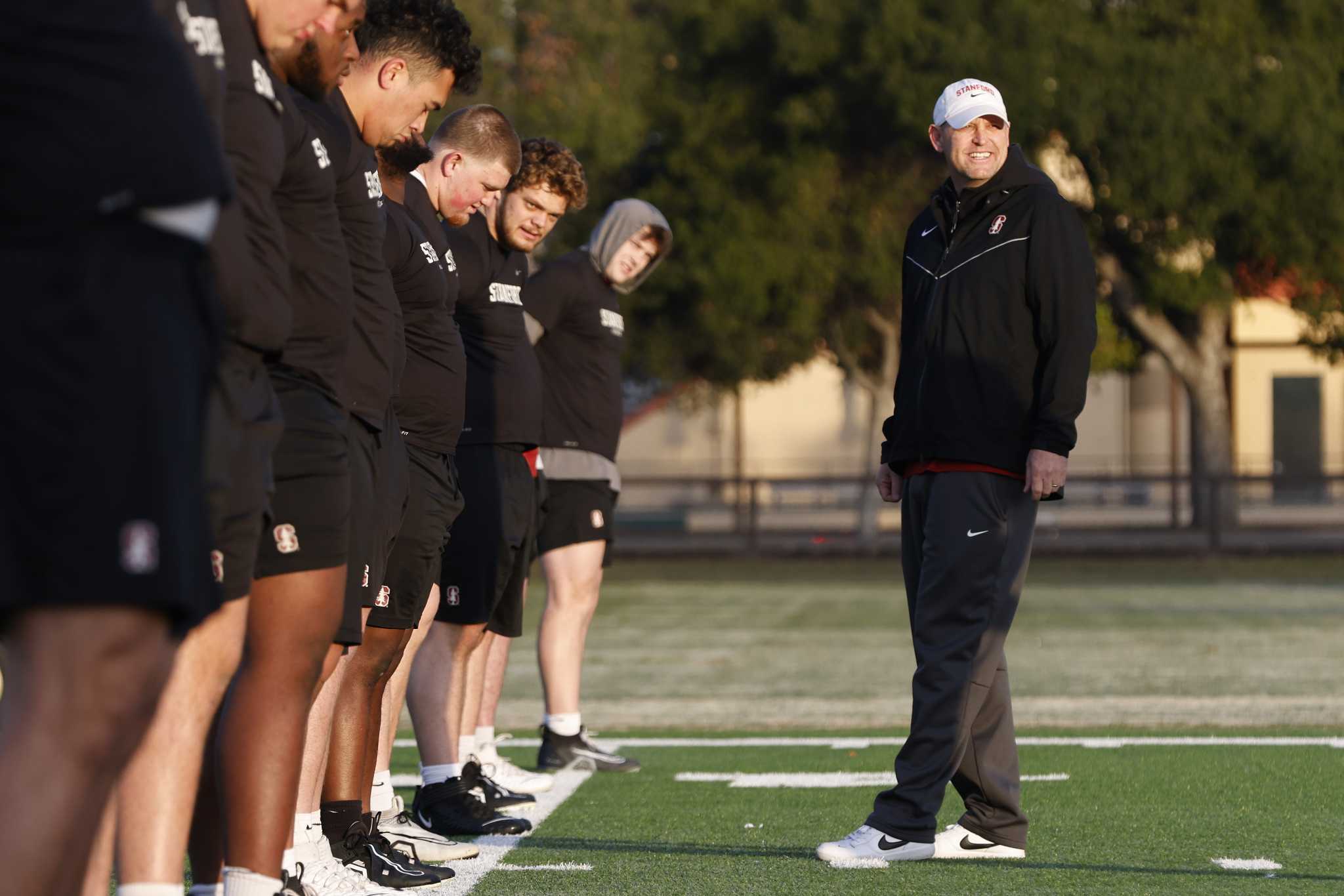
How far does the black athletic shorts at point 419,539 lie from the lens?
4.46 metres

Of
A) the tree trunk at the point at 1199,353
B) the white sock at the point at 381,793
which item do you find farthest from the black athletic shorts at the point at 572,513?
the tree trunk at the point at 1199,353

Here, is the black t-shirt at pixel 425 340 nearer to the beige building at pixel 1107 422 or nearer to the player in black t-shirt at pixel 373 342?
the player in black t-shirt at pixel 373 342

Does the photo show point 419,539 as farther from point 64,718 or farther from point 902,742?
point 902,742

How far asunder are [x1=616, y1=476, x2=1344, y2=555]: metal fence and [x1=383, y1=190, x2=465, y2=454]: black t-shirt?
1937 centimetres

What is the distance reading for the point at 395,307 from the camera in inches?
151

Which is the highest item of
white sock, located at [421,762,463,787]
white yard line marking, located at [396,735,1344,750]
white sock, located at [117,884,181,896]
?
white sock, located at [117,884,181,896]

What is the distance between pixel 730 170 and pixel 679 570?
7580 mm

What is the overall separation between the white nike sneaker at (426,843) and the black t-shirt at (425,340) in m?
1.02

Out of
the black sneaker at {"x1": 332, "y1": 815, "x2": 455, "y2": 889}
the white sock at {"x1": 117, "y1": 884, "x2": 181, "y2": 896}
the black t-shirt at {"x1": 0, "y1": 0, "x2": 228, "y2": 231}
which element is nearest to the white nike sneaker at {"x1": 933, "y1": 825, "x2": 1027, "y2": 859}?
the black sneaker at {"x1": 332, "y1": 815, "x2": 455, "y2": 889}

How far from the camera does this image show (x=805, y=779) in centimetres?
614

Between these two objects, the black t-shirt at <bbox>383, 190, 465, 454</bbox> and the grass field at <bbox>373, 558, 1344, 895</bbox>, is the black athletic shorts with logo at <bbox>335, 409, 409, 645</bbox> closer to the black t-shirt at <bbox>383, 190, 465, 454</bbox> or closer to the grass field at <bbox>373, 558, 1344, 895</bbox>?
the black t-shirt at <bbox>383, 190, 465, 454</bbox>

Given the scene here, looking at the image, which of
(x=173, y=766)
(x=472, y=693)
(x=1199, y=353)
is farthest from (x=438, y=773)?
(x=1199, y=353)

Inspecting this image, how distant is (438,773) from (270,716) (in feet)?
7.43

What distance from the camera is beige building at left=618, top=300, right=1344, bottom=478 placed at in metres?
38.2
